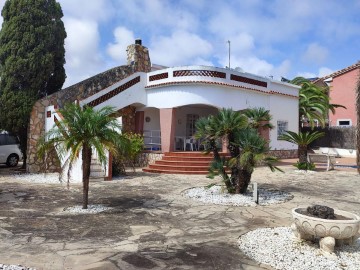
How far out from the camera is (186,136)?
65.3 ft

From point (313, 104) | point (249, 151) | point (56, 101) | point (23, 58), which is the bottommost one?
point (249, 151)

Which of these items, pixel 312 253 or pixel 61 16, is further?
pixel 61 16

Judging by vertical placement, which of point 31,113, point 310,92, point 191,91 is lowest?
point 31,113

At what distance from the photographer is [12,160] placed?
17.8 m

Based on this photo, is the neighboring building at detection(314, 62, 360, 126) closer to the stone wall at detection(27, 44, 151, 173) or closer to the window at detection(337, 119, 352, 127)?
the window at detection(337, 119, 352, 127)

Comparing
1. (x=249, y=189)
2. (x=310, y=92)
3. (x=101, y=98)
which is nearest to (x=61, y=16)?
(x=101, y=98)

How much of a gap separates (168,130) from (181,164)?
2.21 meters

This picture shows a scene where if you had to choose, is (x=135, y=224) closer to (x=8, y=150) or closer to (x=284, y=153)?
(x=8, y=150)

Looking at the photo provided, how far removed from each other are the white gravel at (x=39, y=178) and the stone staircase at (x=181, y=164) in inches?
160

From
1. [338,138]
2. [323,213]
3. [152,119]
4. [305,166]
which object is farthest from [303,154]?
[338,138]

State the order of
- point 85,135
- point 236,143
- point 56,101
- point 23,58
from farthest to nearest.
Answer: point 56,101 < point 23,58 < point 236,143 < point 85,135

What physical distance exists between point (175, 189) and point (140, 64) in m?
9.30

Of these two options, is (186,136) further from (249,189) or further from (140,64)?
(249,189)

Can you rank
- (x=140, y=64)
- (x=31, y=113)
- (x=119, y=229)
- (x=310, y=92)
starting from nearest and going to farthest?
(x=119, y=229) → (x=31, y=113) → (x=140, y=64) → (x=310, y=92)
